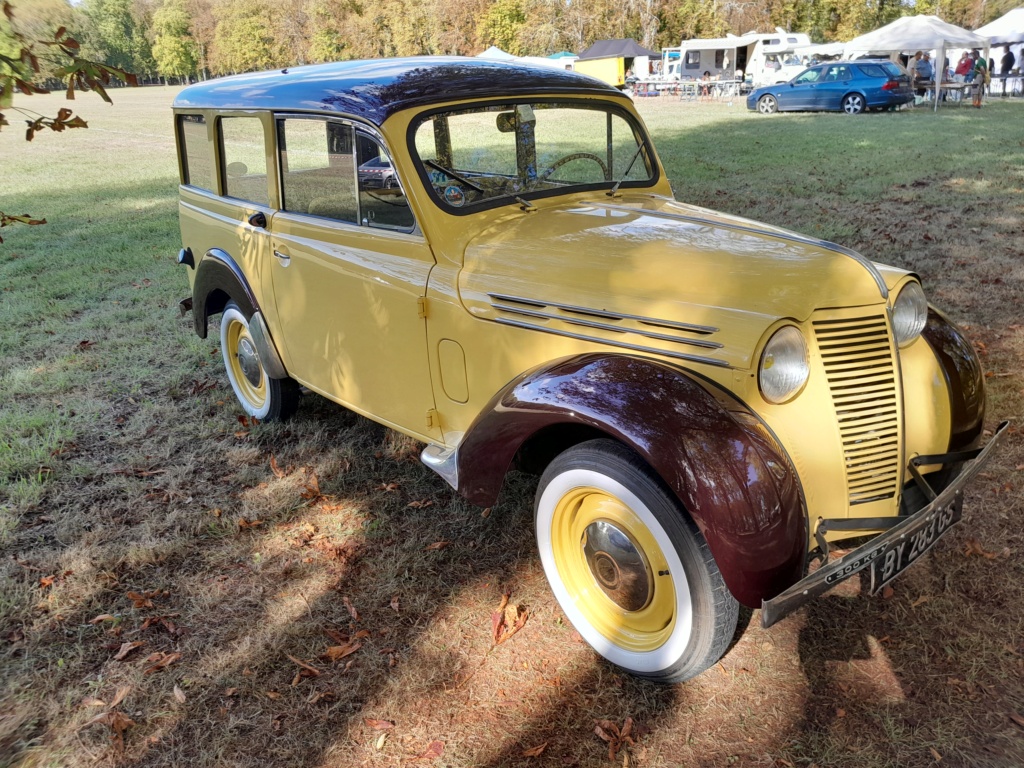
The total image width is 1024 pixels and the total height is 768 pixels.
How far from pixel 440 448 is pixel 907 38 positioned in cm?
2328

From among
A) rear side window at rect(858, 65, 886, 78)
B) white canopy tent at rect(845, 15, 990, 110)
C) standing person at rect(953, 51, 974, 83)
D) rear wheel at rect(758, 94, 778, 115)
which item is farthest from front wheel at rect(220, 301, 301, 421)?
standing person at rect(953, 51, 974, 83)

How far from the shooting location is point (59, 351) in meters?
5.55

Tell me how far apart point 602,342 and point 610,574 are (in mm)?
795

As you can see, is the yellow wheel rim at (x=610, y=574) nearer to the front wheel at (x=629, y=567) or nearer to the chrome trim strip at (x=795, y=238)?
the front wheel at (x=629, y=567)

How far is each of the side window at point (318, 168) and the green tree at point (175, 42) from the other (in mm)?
84745

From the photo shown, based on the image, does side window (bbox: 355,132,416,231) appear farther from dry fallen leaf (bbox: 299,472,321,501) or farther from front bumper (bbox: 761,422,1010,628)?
front bumper (bbox: 761,422,1010,628)

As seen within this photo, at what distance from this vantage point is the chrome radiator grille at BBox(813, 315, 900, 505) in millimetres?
2264

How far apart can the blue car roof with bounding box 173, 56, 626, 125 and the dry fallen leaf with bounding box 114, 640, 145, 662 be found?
2217 mm

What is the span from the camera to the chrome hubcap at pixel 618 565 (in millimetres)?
2381

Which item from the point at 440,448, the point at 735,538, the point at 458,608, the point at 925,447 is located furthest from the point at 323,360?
the point at 925,447

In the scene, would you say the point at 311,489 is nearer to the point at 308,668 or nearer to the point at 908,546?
the point at 308,668

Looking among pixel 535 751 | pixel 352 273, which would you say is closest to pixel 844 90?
pixel 352 273

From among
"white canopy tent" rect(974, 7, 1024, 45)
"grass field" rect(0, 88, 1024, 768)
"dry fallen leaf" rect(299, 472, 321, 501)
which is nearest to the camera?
"grass field" rect(0, 88, 1024, 768)

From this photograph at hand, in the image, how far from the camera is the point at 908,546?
2.19 meters
